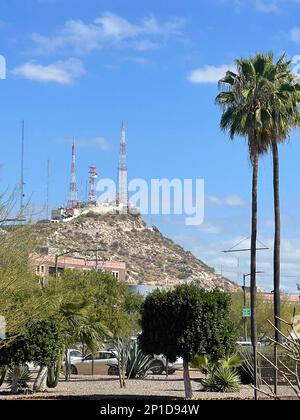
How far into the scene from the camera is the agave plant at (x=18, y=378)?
26.3 metres

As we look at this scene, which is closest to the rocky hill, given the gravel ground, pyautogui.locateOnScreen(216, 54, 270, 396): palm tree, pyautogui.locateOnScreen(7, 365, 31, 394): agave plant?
pyautogui.locateOnScreen(216, 54, 270, 396): palm tree

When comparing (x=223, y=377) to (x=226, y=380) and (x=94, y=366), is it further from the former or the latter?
(x=94, y=366)

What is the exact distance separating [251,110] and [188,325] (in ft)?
60.3

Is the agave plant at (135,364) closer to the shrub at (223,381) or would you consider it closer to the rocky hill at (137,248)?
the shrub at (223,381)

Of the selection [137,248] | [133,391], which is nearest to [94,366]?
[133,391]

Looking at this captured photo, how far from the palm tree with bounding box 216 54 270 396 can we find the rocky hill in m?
94.9

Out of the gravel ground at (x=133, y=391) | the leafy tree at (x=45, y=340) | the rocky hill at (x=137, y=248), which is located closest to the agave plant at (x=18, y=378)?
the gravel ground at (x=133, y=391)

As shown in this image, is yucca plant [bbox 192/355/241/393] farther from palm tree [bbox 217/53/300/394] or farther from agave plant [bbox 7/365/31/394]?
palm tree [bbox 217/53/300/394]

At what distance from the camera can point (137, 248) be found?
158m

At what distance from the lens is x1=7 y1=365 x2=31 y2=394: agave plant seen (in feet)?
86.3

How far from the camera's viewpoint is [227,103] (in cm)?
4119

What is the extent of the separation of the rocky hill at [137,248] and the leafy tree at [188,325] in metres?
110
